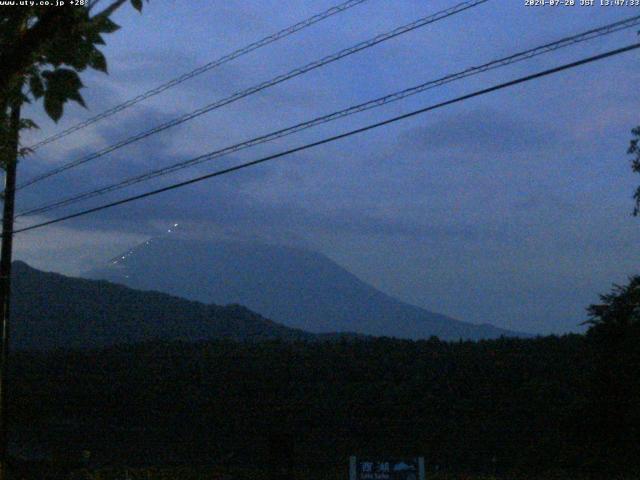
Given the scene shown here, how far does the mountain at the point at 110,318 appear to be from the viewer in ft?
252

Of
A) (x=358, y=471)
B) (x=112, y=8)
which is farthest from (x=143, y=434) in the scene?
(x=112, y=8)

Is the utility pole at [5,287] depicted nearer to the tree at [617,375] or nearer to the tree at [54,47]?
the tree at [54,47]

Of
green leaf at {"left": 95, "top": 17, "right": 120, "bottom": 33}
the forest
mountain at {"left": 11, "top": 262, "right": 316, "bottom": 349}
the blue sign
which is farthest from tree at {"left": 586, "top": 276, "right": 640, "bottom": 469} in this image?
mountain at {"left": 11, "top": 262, "right": 316, "bottom": 349}

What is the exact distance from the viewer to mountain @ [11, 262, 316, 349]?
76.8 meters

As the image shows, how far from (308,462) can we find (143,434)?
9.19 m

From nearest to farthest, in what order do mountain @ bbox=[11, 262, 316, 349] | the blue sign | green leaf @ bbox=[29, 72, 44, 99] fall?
green leaf @ bbox=[29, 72, 44, 99], the blue sign, mountain @ bbox=[11, 262, 316, 349]

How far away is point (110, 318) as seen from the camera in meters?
81.4

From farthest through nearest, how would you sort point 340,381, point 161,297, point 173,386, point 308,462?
point 161,297, point 173,386, point 340,381, point 308,462

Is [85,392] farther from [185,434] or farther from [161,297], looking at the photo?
[161,297]

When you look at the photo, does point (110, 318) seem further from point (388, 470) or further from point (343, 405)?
point (388, 470)

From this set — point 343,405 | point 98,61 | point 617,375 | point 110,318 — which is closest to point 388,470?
point 98,61

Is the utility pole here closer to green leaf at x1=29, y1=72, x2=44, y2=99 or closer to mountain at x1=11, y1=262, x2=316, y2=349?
green leaf at x1=29, y1=72, x2=44, y2=99

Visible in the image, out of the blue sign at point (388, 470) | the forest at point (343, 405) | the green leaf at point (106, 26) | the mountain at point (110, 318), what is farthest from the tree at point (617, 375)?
the mountain at point (110, 318)

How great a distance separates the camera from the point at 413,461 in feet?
35.1
